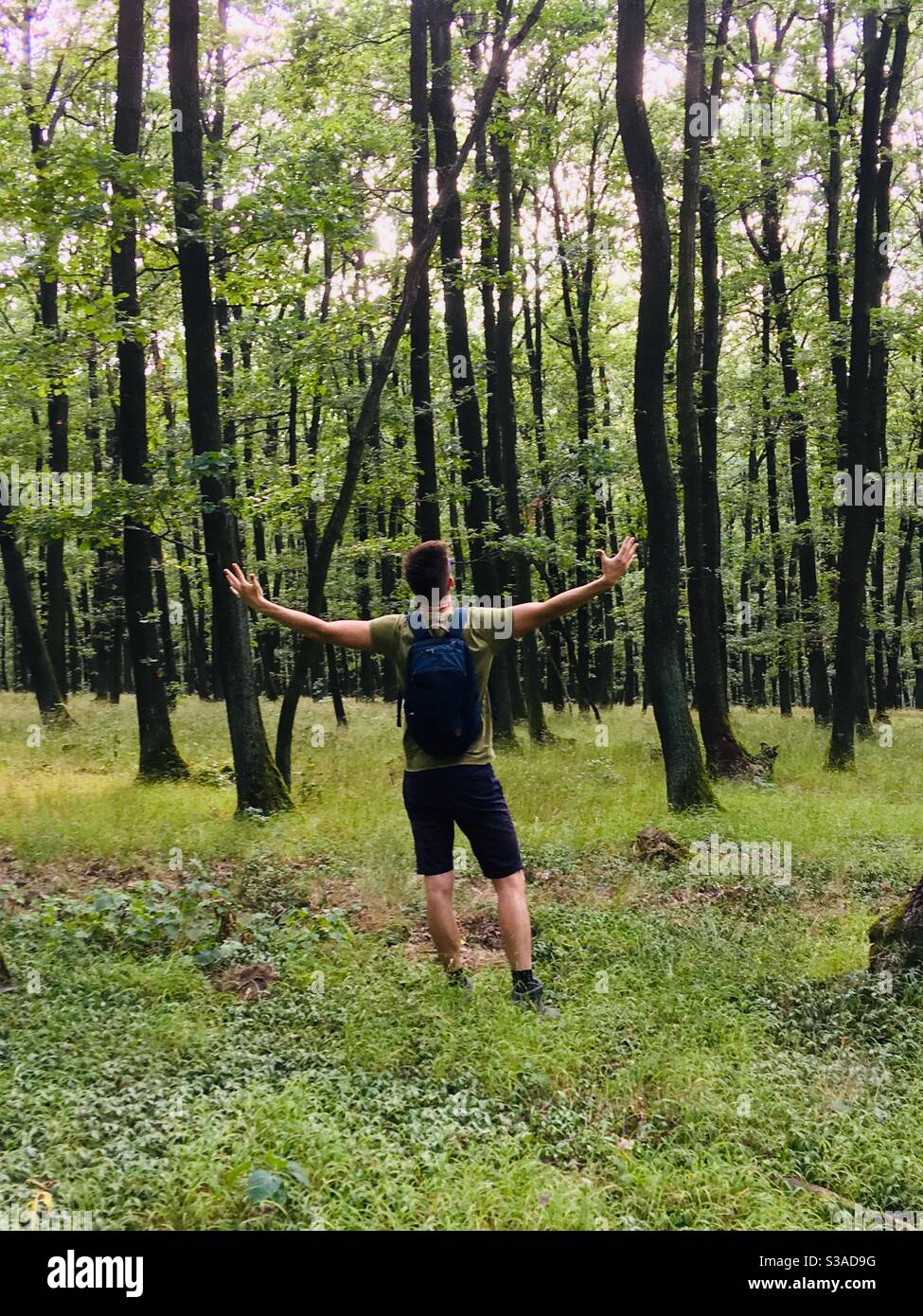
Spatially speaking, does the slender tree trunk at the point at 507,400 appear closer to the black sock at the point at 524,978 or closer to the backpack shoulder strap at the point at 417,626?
the backpack shoulder strap at the point at 417,626

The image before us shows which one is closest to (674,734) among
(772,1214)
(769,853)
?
(769,853)

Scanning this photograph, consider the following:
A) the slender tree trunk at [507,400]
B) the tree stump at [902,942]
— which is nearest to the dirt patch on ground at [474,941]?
the tree stump at [902,942]

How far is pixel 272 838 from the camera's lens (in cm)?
862

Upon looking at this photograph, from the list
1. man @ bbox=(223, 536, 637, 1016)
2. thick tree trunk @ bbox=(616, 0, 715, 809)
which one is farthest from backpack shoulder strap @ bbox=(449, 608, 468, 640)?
thick tree trunk @ bbox=(616, 0, 715, 809)

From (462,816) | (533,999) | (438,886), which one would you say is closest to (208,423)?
(462,816)

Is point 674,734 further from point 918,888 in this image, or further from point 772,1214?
point 772,1214

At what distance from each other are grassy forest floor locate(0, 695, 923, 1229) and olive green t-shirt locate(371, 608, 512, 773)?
52.1 inches

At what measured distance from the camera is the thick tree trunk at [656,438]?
33.1ft

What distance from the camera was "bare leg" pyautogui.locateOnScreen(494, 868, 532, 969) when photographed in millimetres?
5035

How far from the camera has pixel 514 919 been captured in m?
5.03

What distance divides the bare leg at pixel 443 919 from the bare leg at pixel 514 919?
0.30 metres

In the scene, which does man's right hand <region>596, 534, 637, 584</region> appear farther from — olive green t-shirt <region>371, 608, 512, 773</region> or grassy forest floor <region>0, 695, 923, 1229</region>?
grassy forest floor <region>0, 695, 923, 1229</region>

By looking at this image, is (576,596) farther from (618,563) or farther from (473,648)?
(473,648)

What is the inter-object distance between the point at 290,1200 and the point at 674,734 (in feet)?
26.0
